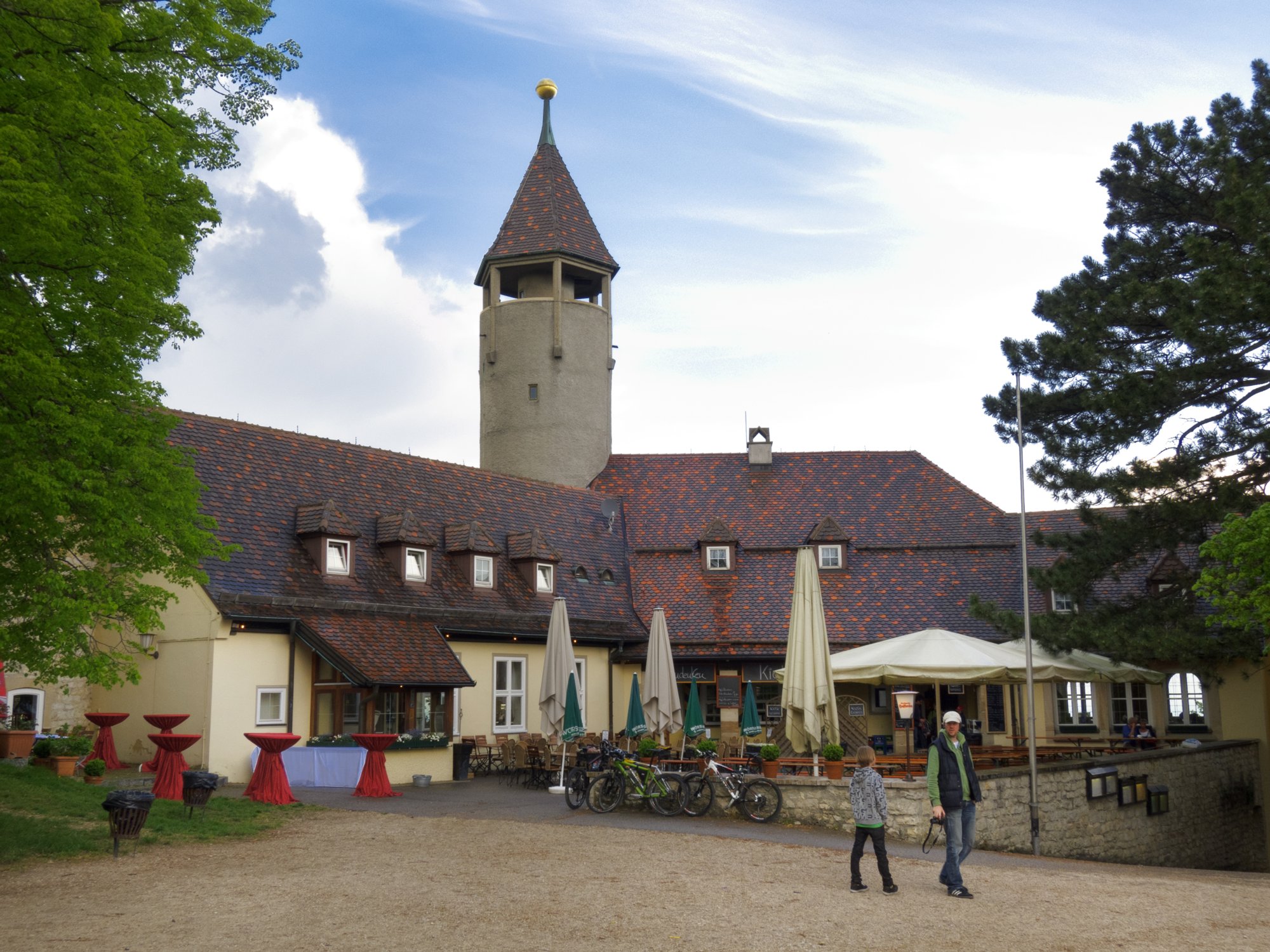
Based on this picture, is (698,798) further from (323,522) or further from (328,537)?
(323,522)

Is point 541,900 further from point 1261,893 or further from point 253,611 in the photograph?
point 253,611

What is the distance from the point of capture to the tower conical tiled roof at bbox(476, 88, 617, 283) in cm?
3753

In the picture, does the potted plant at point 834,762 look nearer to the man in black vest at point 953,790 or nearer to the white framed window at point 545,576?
the man in black vest at point 953,790

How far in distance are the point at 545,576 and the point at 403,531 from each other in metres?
4.73

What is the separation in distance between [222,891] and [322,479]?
16.6 meters

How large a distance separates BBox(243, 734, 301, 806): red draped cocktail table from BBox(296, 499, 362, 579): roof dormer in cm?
692

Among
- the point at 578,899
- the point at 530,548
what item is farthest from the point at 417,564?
the point at 578,899

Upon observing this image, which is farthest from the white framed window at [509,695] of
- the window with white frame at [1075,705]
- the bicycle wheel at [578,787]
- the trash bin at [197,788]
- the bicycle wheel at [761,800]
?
the window with white frame at [1075,705]

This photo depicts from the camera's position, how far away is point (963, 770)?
12180 millimetres

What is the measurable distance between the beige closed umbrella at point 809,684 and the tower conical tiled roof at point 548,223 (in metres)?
21.4

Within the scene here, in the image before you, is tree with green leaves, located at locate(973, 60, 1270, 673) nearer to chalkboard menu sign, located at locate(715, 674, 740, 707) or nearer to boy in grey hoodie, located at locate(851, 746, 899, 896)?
chalkboard menu sign, located at locate(715, 674, 740, 707)

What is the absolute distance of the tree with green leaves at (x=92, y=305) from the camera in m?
11.1

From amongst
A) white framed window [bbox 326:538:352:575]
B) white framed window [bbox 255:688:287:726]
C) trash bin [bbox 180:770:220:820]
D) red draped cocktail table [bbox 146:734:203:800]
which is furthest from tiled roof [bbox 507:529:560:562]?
trash bin [bbox 180:770:220:820]

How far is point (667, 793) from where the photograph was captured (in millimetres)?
17969
